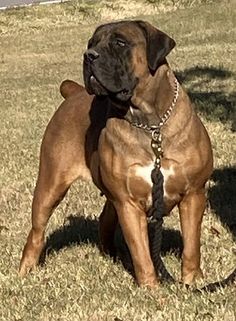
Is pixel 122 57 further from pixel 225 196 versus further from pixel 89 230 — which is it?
pixel 225 196

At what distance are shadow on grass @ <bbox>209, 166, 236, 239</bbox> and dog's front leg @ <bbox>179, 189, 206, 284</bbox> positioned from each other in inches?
44.4

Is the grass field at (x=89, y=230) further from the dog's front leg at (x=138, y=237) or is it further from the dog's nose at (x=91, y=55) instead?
the dog's nose at (x=91, y=55)

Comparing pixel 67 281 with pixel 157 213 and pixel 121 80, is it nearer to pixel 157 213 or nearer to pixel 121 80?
pixel 157 213

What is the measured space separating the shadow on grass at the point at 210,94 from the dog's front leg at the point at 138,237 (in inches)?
226

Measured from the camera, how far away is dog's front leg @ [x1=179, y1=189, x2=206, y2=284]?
558 cm

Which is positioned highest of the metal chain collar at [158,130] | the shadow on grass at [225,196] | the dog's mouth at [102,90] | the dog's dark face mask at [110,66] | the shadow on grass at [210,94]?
the dog's dark face mask at [110,66]

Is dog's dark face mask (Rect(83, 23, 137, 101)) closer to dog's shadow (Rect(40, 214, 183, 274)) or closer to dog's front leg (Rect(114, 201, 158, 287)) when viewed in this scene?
dog's front leg (Rect(114, 201, 158, 287))

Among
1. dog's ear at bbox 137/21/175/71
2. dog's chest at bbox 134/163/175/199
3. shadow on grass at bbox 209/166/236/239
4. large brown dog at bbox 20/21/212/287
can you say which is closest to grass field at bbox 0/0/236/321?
shadow on grass at bbox 209/166/236/239

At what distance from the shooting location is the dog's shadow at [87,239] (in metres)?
6.69

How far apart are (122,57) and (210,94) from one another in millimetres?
8938

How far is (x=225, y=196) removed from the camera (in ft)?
26.4

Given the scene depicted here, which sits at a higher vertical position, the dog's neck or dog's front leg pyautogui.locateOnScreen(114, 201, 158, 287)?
the dog's neck

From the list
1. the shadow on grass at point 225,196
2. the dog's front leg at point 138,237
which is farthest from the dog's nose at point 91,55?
the shadow on grass at point 225,196

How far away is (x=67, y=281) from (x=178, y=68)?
41.7 feet
